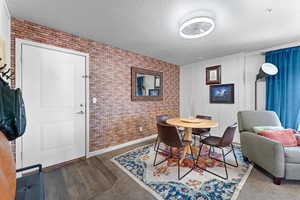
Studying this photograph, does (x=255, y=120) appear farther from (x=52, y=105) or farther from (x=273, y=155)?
(x=52, y=105)

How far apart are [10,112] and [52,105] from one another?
4.34 ft

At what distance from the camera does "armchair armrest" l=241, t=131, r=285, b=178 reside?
1777mm

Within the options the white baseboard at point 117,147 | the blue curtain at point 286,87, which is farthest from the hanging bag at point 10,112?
the blue curtain at point 286,87

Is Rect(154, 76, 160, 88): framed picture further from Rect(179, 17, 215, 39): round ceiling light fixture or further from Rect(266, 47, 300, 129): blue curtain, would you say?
Rect(266, 47, 300, 129): blue curtain

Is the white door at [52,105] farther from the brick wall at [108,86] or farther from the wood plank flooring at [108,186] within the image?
the wood plank flooring at [108,186]

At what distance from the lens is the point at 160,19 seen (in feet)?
6.46

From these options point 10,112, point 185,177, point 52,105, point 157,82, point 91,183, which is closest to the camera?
point 10,112

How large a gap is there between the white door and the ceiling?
58 centimetres

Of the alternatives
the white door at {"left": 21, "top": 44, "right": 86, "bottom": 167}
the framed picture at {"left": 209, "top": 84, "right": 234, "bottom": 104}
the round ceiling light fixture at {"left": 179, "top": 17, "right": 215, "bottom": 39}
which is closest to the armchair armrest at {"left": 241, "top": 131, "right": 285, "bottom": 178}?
the framed picture at {"left": 209, "top": 84, "right": 234, "bottom": 104}

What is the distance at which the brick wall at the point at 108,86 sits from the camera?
7.18ft

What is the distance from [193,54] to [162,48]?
3.35ft

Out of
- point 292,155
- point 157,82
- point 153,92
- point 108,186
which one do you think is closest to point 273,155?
point 292,155

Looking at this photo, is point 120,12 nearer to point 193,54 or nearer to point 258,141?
point 193,54

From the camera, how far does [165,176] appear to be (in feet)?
6.57
